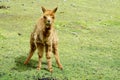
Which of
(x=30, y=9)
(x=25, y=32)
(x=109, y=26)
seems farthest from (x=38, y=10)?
(x=25, y=32)

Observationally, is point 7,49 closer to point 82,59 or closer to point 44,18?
point 82,59

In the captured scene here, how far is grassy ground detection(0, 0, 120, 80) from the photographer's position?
17.5 metres

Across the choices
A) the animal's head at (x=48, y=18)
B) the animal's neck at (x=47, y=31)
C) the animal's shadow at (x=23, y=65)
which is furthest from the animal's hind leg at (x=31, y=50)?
the animal's head at (x=48, y=18)

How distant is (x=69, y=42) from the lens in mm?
26641

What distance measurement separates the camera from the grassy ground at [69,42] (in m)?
17.5

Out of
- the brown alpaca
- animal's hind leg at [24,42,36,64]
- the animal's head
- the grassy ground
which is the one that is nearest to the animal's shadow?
the grassy ground

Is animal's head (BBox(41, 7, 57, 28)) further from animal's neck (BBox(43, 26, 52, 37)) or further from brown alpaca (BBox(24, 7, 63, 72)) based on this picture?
animal's neck (BBox(43, 26, 52, 37))

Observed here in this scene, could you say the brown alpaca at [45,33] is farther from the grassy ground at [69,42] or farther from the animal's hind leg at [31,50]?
the grassy ground at [69,42]

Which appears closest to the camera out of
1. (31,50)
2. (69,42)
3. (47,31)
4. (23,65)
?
(47,31)

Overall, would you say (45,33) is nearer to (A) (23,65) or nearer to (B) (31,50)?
(B) (31,50)

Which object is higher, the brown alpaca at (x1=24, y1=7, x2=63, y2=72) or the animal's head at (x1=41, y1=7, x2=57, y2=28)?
the animal's head at (x1=41, y1=7, x2=57, y2=28)

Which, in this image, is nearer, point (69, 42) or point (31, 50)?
point (31, 50)

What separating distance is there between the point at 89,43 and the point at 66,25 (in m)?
6.81

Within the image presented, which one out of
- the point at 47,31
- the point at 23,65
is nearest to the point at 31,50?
the point at 23,65
